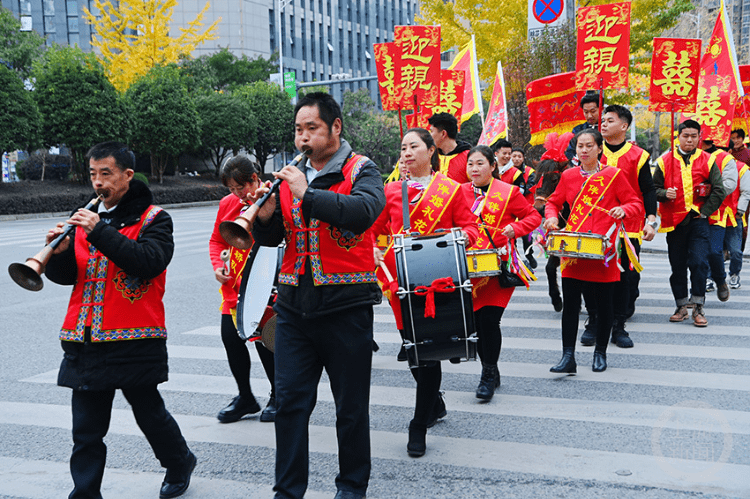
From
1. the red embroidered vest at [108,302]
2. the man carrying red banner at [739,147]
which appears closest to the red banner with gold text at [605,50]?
the man carrying red banner at [739,147]

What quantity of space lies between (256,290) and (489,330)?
1.75m

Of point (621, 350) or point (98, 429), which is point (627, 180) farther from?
point (98, 429)

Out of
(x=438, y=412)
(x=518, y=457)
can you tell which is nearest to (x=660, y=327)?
(x=438, y=412)

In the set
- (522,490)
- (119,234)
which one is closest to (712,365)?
(522,490)

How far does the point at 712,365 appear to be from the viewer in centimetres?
587

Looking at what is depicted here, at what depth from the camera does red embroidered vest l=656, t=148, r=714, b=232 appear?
739 centimetres

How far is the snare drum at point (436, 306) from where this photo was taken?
3746 millimetres

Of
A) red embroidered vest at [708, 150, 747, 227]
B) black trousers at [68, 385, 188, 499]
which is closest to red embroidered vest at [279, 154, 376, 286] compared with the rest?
black trousers at [68, 385, 188, 499]

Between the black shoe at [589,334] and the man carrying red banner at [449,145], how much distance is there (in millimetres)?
1847

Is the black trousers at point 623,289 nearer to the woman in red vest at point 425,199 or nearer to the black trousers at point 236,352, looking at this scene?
the woman in red vest at point 425,199

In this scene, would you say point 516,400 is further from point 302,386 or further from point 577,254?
point 302,386

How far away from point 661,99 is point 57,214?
23480 millimetres

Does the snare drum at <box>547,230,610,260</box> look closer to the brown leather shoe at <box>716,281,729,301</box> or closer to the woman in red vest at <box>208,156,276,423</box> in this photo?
the woman in red vest at <box>208,156,276,423</box>

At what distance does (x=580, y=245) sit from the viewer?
5.44 m
